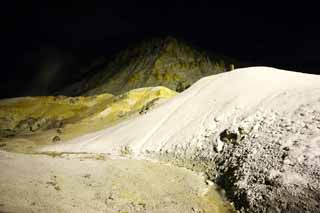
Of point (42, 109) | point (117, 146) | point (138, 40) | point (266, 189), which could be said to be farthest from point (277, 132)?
point (138, 40)

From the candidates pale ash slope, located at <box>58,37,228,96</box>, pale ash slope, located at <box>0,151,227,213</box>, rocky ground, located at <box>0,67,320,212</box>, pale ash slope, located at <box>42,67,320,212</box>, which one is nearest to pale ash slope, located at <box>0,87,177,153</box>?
rocky ground, located at <box>0,67,320,212</box>

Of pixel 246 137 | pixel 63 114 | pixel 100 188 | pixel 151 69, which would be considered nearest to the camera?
pixel 100 188

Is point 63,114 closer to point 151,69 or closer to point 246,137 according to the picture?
point 246,137

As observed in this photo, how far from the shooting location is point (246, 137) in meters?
12.5

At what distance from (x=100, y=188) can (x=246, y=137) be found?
553 centimetres

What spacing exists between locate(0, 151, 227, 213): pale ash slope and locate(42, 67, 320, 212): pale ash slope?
112cm

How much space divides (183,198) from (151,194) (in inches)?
40.5

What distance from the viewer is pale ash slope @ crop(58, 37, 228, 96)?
2341 inches

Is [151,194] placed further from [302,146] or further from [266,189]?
[302,146]

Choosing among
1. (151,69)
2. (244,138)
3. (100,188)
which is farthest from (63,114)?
(151,69)

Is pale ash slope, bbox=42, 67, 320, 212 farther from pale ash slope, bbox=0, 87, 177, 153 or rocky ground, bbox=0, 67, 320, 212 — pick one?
pale ash slope, bbox=0, 87, 177, 153

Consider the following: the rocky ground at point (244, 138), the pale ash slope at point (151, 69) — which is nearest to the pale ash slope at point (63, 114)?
the rocky ground at point (244, 138)

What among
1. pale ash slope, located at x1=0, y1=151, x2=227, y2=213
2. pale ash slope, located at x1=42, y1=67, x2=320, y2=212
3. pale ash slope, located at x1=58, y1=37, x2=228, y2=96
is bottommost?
pale ash slope, located at x1=0, y1=151, x2=227, y2=213

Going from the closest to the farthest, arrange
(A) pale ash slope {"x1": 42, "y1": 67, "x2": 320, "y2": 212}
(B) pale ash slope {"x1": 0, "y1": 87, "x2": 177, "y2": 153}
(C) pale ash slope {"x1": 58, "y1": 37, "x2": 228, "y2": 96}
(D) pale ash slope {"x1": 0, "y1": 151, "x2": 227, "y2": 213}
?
(A) pale ash slope {"x1": 42, "y1": 67, "x2": 320, "y2": 212} < (D) pale ash slope {"x1": 0, "y1": 151, "x2": 227, "y2": 213} < (B) pale ash slope {"x1": 0, "y1": 87, "x2": 177, "y2": 153} < (C) pale ash slope {"x1": 58, "y1": 37, "x2": 228, "y2": 96}
